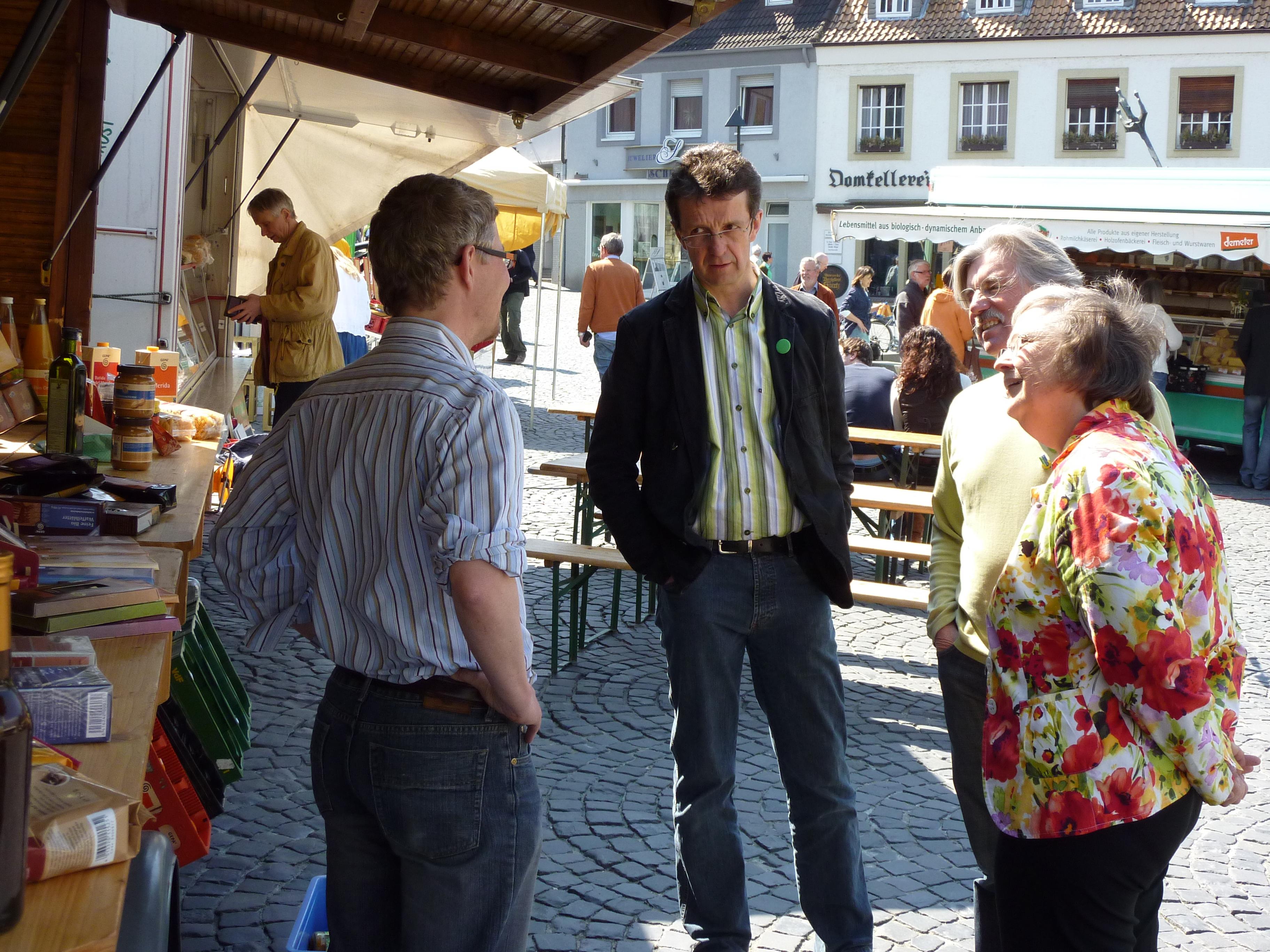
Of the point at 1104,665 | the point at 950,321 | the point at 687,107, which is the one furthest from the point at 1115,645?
the point at 687,107

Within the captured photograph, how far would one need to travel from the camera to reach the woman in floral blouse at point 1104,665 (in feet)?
6.16

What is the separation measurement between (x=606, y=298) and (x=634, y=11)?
386 inches

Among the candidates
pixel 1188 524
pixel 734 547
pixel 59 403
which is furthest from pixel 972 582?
pixel 59 403

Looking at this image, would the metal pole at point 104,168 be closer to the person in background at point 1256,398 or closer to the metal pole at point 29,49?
the metal pole at point 29,49

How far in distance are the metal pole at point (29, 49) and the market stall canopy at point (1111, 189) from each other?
12187 mm

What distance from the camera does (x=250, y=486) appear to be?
2.13 m

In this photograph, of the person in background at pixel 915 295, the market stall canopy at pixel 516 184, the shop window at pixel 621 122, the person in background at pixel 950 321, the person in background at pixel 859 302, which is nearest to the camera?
the person in background at pixel 950 321

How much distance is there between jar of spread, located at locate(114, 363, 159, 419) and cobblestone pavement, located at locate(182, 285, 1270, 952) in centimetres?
128

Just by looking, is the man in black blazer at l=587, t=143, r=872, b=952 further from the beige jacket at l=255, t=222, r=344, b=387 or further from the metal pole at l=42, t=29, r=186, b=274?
the beige jacket at l=255, t=222, r=344, b=387

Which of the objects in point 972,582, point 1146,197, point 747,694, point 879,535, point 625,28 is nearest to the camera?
point 972,582

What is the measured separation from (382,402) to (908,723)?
3.61m

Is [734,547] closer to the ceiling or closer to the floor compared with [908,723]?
closer to the ceiling

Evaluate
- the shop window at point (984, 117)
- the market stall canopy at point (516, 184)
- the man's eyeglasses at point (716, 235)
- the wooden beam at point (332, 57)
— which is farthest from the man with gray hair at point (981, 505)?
the shop window at point (984, 117)

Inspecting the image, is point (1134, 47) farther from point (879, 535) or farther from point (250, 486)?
point (250, 486)
